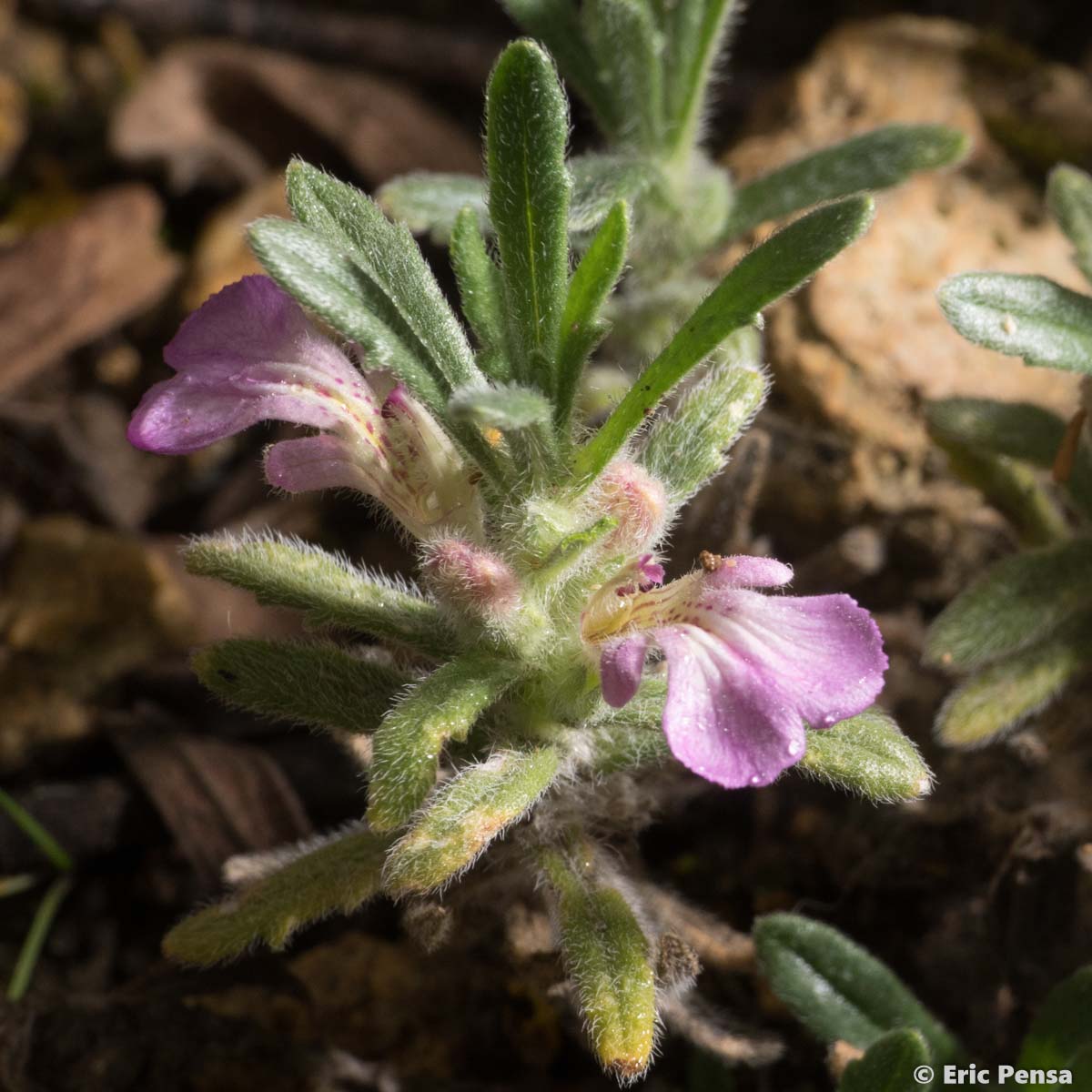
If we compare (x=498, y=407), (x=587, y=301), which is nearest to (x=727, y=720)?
(x=498, y=407)

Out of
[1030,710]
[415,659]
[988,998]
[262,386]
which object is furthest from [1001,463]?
[262,386]

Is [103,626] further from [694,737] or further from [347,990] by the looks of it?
[694,737]

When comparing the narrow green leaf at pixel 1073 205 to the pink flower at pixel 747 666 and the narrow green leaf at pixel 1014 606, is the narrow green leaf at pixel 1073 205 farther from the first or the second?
the pink flower at pixel 747 666

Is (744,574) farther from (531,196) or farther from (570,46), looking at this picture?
(570,46)

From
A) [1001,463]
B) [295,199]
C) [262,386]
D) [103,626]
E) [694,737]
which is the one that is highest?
[295,199]

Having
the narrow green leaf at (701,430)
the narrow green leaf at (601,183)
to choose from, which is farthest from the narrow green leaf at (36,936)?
the narrow green leaf at (601,183)

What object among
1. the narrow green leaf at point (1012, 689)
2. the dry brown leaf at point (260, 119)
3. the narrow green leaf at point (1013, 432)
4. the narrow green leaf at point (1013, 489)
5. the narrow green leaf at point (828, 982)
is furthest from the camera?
the dry brown leaf at point (260, 119)
